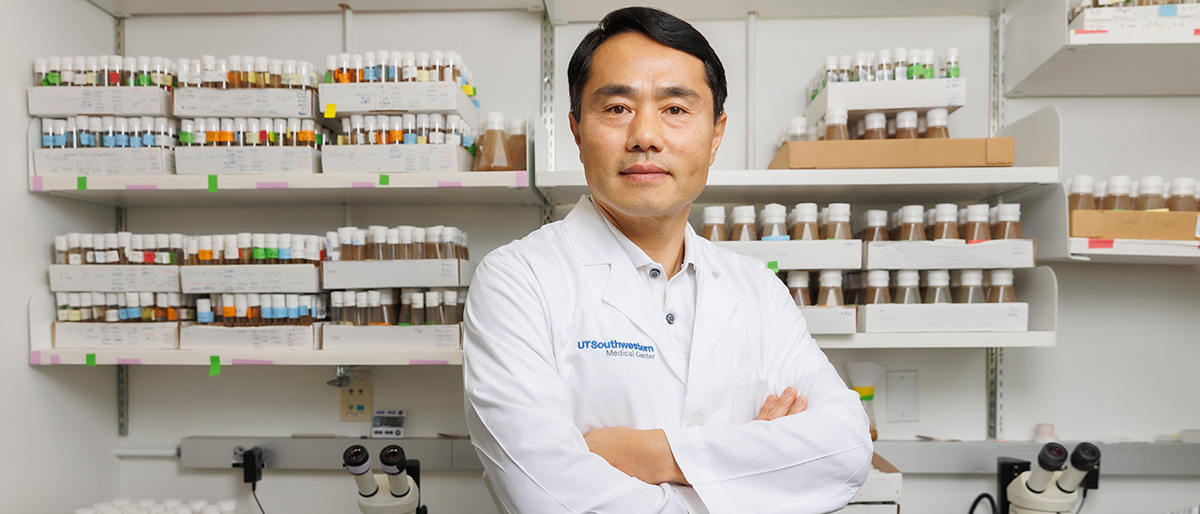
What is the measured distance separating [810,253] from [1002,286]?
1.76ft

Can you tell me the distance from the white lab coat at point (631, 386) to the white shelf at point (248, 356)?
74 cm

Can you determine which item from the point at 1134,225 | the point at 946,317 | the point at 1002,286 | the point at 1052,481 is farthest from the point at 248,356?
the point at 1134,225

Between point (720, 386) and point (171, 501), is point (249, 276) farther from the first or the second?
point (720, 386)

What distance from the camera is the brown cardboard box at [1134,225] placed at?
5.34 feet

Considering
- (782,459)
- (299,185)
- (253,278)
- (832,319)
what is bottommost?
(782,459)

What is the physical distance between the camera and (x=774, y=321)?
48.3 inches

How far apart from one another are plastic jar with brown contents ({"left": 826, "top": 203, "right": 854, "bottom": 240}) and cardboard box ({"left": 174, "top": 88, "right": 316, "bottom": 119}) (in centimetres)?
148

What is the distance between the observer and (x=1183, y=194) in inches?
65.7

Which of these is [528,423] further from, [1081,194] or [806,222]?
[1081,194]

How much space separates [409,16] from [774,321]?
159cm

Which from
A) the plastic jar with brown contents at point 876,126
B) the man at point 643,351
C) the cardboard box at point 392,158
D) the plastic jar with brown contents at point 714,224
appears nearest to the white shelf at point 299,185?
the cardboard box at point 392,158

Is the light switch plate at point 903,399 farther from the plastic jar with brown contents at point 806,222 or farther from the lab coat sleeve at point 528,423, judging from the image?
the lab coat sleeve at point 528,423

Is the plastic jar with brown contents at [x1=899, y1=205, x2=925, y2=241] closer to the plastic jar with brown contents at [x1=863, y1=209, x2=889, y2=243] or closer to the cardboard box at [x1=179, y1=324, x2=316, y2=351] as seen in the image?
the plastic jar with brown contents at [x1=863, y1=209, x2=889, y2=243]

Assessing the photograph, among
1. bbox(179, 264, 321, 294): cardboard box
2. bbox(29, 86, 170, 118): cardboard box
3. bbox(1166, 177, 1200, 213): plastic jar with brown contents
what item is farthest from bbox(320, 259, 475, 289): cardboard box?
bbox(1166, 177, 1200, 213): plastic jar with brown contents
